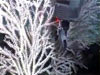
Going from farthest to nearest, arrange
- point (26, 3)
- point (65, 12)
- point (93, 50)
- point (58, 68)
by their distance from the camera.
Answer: point (93, 50)
point (58, 68)
point (65, 12)
point (26, 3)

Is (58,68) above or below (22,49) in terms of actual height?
below

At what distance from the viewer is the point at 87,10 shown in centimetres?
723

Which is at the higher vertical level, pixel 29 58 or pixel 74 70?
pixel 29 58

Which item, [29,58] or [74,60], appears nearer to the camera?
[29,58]

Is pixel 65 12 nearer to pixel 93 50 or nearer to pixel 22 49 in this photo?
pixel 22 49

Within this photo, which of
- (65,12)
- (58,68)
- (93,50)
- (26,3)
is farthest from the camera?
(93,50)

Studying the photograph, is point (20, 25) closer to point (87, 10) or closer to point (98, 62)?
point (87, 10)

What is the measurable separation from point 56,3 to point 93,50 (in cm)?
228

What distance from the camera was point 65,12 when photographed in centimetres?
629

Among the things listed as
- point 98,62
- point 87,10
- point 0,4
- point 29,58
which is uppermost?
point 0,4

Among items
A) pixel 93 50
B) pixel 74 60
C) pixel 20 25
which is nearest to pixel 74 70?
pixel 74 60

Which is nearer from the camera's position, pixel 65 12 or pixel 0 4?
pixel 0 4

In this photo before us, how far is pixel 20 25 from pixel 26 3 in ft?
1.55

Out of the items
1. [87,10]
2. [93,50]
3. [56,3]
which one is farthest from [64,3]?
[93,50]
